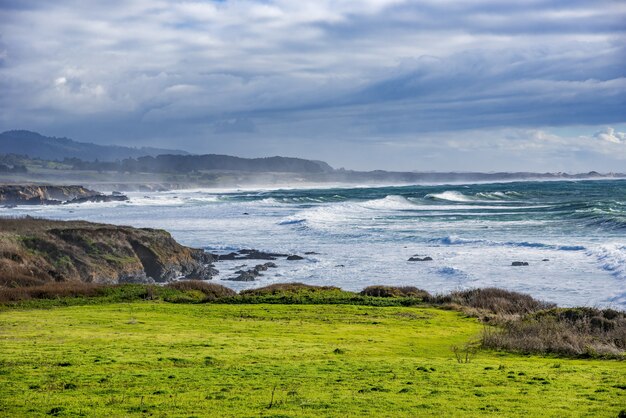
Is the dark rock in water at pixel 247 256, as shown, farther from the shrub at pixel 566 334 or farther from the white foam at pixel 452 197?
the white foam at pixel 452 197

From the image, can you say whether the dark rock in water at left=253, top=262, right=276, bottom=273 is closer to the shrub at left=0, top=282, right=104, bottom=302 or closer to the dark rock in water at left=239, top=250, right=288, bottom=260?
the dark rock in water at left=239, top=250, right=288, bottom=260

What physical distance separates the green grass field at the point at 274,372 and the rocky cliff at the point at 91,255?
12069 mm

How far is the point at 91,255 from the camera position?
43.3m

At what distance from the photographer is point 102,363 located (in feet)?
55.9

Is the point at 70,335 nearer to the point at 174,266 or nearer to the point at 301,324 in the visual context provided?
the point at 301,324

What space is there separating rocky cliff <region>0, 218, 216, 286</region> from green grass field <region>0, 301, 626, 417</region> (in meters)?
12.1

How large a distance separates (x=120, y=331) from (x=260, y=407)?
1138cm

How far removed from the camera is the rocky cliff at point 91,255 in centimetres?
3781

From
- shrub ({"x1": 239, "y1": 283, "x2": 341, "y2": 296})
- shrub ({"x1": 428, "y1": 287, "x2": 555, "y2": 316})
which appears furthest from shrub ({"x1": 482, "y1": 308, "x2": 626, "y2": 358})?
shrub ({"x1": 239, "y1": 283, "x2": 341, "y2": 296})

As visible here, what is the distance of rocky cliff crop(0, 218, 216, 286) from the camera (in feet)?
124

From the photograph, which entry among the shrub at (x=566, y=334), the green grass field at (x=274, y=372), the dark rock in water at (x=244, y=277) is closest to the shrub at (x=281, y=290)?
the green grass field at (x=274, y=372)

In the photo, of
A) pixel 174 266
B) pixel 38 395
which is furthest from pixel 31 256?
pixel 38 395

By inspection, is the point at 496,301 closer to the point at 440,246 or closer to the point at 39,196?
the point at 440,246

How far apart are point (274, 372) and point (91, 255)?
29856mm
